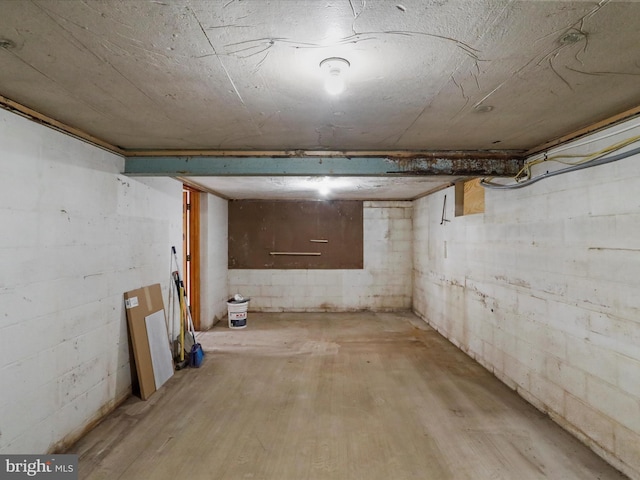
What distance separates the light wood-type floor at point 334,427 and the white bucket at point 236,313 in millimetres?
1176

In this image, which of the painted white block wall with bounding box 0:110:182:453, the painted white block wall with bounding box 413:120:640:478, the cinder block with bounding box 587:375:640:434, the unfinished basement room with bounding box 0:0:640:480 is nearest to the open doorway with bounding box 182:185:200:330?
the unfinished basement room with bounding box 0:0:640:480

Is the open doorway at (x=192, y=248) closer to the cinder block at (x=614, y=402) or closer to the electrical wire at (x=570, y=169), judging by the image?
the electrical wire at (x=570, y=169)

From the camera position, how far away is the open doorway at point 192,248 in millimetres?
5117

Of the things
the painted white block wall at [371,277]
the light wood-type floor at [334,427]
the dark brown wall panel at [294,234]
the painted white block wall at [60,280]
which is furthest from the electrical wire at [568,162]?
the painted white block wall at [60,280]

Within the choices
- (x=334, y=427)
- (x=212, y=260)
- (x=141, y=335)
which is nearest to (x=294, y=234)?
(x=212, y=260)

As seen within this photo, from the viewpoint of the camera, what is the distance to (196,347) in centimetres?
379

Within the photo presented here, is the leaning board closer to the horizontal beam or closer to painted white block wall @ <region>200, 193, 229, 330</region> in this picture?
the horizontal beam

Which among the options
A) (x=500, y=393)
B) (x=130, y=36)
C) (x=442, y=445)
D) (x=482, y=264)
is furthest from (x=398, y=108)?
(x=500, y=393)

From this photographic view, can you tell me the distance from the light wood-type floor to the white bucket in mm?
1176

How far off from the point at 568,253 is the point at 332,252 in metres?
4.28

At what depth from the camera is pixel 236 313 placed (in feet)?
17.2

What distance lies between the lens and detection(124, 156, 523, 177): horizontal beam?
2867 mm

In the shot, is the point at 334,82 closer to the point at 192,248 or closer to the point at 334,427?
the point at 334,427

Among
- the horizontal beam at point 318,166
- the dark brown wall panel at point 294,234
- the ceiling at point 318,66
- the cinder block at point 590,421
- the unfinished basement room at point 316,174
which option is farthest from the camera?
the dark brown wall panel at point 294,234
